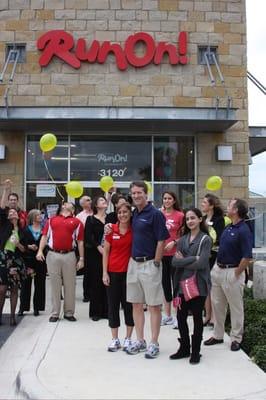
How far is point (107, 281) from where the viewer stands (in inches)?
233

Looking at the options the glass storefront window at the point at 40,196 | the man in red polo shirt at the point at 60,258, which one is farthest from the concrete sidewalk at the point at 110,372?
the glass storefront window at the point at 40,196

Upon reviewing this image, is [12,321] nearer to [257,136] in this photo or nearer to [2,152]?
[2,152]

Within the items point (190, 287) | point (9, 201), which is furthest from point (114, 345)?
point (9, 201)

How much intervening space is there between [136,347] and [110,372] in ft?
2.22

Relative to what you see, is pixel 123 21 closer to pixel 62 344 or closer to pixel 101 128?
pixel 101 128

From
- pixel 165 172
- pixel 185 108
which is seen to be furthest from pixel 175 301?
pixel 165 172

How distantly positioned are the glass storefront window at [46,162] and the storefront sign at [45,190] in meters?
0.19

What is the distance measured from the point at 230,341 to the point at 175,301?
45.1 inches

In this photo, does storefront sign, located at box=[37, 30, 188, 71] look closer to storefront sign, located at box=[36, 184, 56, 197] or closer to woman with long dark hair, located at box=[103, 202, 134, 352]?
storefront sign, located at box=[36, 184, 56, 197]

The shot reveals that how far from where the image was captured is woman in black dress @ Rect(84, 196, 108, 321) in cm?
770

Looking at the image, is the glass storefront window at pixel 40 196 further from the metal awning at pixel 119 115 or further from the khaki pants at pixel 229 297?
the khaki pants at pixel 229 297

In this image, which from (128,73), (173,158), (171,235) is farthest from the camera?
(173,158)

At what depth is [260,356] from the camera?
5.65m

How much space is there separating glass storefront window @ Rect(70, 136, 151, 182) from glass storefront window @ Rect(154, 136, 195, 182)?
0.75 feet
